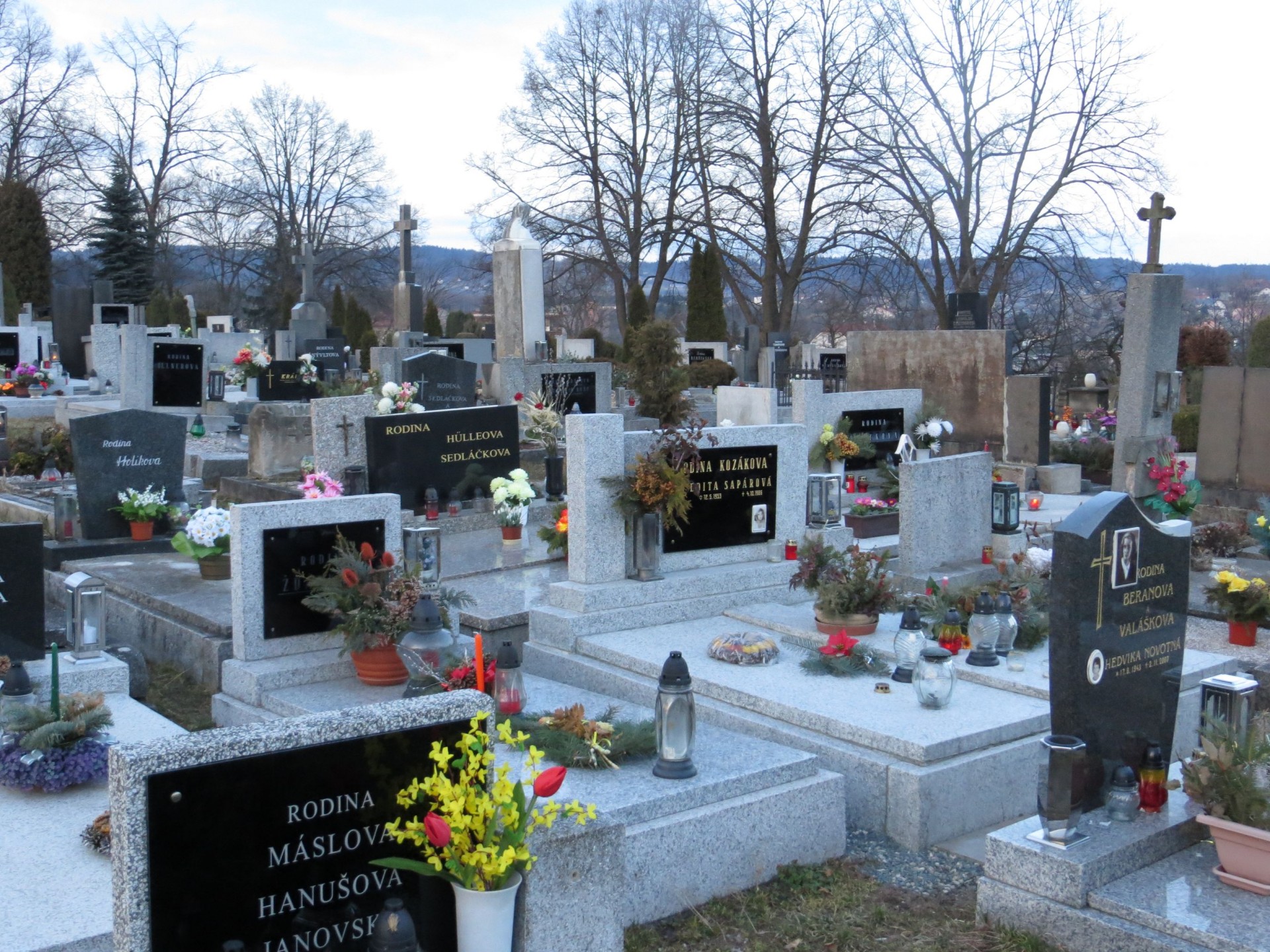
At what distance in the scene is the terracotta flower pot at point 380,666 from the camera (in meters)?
7.02

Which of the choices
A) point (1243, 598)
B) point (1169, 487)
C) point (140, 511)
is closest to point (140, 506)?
point (140, 511)

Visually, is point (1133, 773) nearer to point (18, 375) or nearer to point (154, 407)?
point (154, 407)

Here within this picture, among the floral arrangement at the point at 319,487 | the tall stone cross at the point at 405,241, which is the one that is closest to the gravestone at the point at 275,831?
the floral arrangement at the point at 319,487

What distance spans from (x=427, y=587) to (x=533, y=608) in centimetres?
77

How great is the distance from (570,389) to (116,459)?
8.16m

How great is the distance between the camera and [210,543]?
9.31m

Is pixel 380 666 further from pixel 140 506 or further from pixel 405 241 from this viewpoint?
pixel 405 241

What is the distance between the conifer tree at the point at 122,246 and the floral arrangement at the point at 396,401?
3588 cm

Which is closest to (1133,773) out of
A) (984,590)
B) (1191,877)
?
(1191,877)

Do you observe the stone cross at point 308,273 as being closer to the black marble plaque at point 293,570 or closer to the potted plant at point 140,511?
the potted plant at point 140,511

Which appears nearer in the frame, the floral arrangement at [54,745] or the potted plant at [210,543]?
the floral arrangement at [54,745]

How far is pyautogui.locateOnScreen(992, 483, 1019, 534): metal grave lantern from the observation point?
10547 millimetres

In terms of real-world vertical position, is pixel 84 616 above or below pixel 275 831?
below

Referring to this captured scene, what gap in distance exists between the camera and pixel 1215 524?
1103cm
